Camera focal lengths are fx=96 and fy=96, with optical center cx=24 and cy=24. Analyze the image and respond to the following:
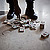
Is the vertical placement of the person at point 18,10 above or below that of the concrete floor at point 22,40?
above

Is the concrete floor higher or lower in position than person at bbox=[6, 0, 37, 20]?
lower

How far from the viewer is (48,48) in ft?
3.21

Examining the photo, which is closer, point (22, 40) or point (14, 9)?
point (22, 40)

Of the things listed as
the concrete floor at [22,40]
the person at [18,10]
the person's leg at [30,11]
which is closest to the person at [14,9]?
the person at [18,10]

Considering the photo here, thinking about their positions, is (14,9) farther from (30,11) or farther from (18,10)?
(30,11)

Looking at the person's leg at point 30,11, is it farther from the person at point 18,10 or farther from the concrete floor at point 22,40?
the concrete floor at point 22,40

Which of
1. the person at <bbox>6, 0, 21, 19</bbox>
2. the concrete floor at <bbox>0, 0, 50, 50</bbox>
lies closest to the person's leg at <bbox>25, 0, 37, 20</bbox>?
the person at <bbox>6, 0, 21, 19</bbox>

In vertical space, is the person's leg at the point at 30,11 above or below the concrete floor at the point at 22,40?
above

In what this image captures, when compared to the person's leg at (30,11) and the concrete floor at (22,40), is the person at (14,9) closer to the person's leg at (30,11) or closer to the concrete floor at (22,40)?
the person's leg at (30,11)

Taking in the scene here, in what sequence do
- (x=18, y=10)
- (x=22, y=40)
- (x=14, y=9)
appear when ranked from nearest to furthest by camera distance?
1. (x=22, y=40)
2. (x=18, y=10)
3. (x=14, y=9)

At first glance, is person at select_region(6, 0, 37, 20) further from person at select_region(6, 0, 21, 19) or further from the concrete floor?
the concrete floor

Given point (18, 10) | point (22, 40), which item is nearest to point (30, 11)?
point (18, 10)

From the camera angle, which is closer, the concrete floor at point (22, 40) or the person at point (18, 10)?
the concrete floor at point (22, 40)

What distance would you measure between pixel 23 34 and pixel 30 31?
133mm
